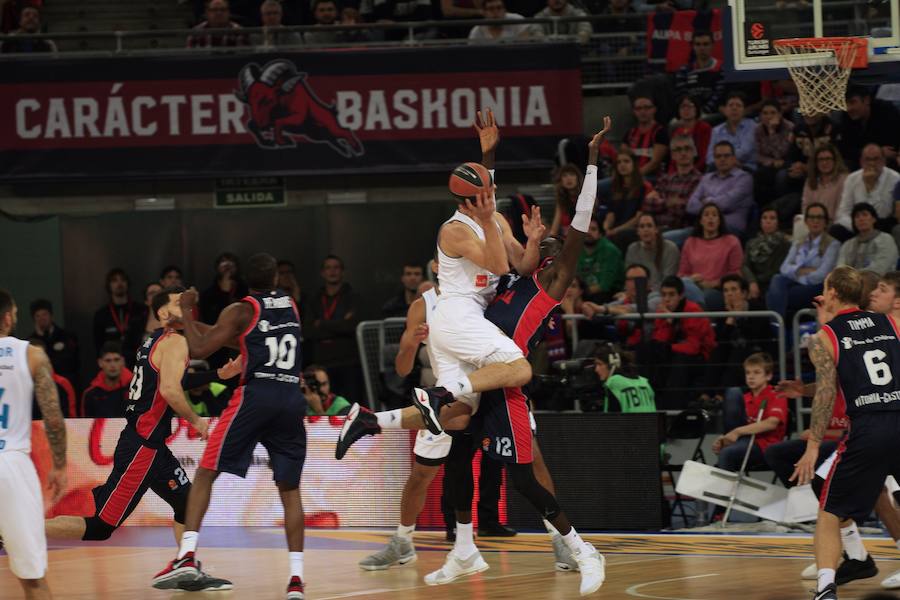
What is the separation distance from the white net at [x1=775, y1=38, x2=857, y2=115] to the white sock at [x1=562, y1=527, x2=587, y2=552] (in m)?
5.09

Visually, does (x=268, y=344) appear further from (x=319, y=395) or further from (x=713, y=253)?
(x=713, y=253)

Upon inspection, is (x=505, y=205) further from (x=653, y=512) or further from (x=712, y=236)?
(x=653, y=512)

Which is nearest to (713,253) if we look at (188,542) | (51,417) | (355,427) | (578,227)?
(578,227)

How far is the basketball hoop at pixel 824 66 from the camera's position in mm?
12773

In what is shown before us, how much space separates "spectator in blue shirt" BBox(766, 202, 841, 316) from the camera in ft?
49.0

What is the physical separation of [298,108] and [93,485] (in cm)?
598

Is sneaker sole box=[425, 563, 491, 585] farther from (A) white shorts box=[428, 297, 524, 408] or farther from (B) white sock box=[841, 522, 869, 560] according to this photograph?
(B) white sock box=[841, 522, 869, 560]

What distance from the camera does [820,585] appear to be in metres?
8.31

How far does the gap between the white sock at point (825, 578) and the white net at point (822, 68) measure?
5483mm

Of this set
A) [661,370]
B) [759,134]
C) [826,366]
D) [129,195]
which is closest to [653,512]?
[661,370]

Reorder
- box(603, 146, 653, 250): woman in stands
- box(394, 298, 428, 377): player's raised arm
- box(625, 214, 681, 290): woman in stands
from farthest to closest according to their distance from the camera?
box(603, 146, 653, 250): woman in stands, box(625, 214, 681, 290): woman in stands, box(394, 298, 428, 377): player's raised arm

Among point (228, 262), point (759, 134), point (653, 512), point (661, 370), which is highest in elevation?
point (759, 134)

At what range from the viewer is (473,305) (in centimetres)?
977

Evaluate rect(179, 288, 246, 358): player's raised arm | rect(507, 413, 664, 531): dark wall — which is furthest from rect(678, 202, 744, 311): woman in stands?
rect(179, 288, 246, 358): player's raised arm
